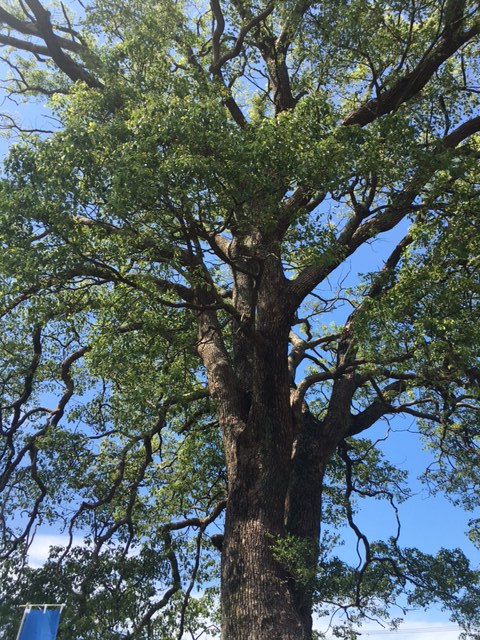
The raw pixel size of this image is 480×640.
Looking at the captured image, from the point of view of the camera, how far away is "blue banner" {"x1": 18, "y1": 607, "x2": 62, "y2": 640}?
174 inches

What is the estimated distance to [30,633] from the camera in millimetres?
4422

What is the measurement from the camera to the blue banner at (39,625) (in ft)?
14.5

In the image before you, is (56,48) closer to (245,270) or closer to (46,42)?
(46,42)

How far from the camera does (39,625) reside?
4.47 meters

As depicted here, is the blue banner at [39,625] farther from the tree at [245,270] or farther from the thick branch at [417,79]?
the thick branch at [417,79]

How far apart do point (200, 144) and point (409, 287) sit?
2.60 m

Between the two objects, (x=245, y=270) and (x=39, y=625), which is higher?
(x=245, y=270)

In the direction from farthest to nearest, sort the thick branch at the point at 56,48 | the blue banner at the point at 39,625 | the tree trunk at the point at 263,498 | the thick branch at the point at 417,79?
the thick branch at the point at 56,48 → the thick branch at the point at 417,79 → the tree trunk at the point at 263,498 → the blue banner at the point at 39,625

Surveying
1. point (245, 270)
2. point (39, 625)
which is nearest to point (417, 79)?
point (245, 270)

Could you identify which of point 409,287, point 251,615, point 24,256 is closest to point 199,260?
point 24,256

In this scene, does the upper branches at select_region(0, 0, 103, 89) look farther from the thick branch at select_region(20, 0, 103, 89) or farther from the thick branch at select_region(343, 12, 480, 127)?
the thick branch at select_region(343, 12, 480, 127)

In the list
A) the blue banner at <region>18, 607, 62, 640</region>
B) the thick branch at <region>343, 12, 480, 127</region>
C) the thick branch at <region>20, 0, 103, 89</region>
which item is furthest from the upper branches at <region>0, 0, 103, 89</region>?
the blue banner at <region>18, 607, 62, 640</region>

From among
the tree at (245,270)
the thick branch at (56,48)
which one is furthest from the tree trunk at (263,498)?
the thick branch at (56,48)

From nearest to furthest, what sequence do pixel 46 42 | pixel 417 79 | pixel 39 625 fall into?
pixel 39 625 → pixel 417 79 → pixel 46 42
